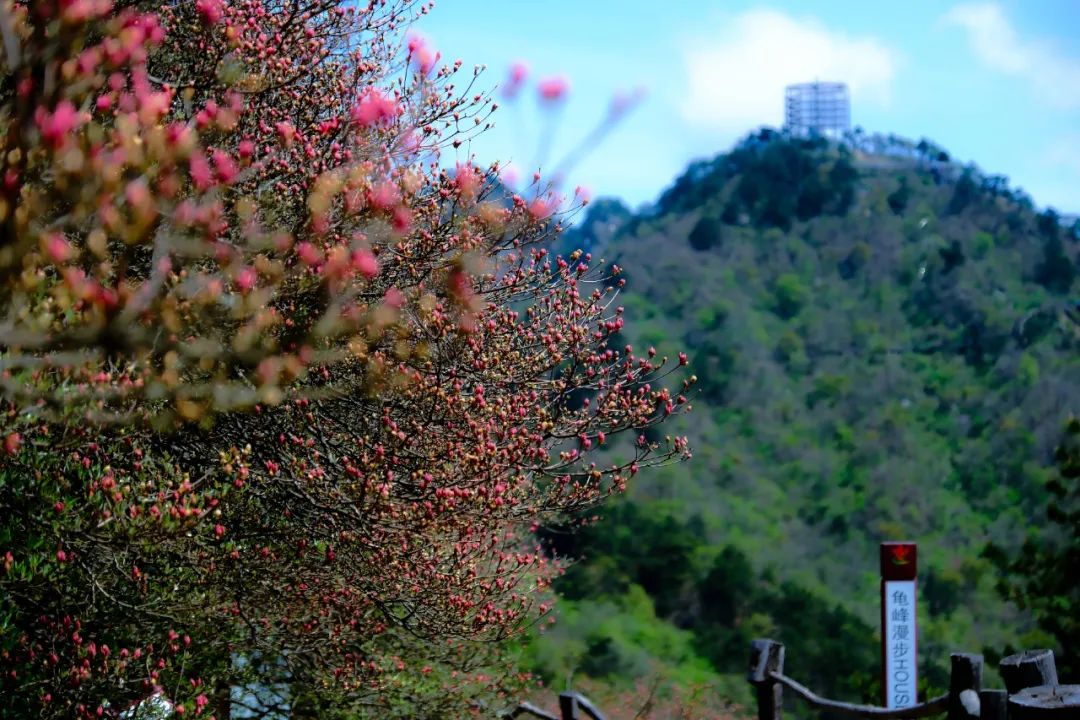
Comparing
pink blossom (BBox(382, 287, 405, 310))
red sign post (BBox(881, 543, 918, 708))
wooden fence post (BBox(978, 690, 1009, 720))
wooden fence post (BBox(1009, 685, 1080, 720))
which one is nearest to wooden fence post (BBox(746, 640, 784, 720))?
red sign post (BBox(881, 543, 918, 708))

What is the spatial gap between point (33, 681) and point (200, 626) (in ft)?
3.79

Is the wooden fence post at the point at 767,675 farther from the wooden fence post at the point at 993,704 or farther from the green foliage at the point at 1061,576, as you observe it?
the green foliage at the point at 1061,576

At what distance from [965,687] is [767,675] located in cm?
217

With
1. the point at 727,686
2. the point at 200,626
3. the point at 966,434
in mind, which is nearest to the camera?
the point at 200,626

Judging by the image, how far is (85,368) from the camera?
519cm

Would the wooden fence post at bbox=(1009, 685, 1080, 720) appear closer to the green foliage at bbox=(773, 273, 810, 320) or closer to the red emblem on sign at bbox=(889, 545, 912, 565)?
the red emblem on sign at bbox=(889, 545, 912, 565)

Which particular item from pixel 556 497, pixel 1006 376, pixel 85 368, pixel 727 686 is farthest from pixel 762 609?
pixel 85 368

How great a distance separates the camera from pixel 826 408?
72062 mm

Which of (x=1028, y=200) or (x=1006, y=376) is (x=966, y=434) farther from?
(x=1028, y=200)

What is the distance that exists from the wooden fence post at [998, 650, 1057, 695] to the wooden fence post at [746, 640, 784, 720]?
2.87m

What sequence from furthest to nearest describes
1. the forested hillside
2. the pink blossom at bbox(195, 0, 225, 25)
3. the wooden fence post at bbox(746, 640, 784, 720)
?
1. the forested hillside
2. the wooden fence post at bbox(746, 640, 784, 720)
3. the pink blossom at bbox(195, 0, 225, 25)

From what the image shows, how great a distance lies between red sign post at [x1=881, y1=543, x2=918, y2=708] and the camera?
7.88 m

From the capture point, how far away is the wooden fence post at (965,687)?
19.7 feet

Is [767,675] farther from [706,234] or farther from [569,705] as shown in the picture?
[706,234]
